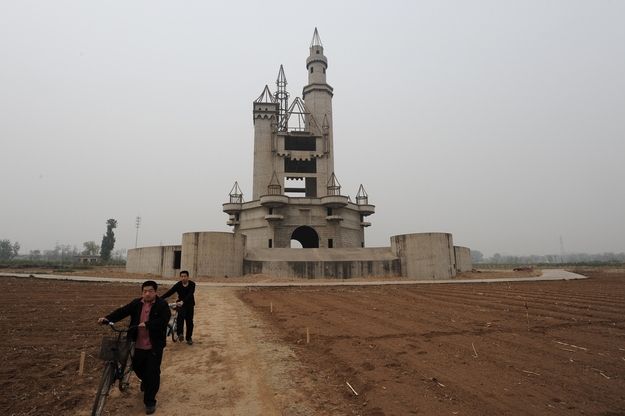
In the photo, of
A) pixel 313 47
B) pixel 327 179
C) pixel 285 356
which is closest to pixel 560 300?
pixel 285 356

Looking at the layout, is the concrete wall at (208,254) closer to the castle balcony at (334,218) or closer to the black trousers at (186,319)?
the castle balcony at (334,218)

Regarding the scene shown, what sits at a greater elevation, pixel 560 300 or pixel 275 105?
pixel 275 105

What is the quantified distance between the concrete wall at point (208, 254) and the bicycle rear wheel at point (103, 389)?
23.8 meters

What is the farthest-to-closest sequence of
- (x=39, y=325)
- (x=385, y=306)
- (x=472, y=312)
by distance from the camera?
(x=385, y=306) → (x=472, y=312) → (x=39, y=325)

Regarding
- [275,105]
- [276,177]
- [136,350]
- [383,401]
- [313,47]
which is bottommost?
[383,401]

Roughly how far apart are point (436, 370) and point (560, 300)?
1143cm

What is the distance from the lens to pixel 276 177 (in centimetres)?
4516

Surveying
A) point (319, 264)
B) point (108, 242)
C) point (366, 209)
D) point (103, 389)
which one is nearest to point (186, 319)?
point (103, 389)

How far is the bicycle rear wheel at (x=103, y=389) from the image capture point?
4.09m

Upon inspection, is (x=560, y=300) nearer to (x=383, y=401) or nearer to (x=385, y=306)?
(x=385, y=306)

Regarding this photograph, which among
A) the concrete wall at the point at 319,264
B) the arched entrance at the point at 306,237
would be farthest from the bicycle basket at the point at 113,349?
the arched entrance at the point at 306,237

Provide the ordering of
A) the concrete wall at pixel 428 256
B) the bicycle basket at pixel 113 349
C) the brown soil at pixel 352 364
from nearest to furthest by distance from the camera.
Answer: the bicycle basket at pixel 113 349, the brown soil at pixel 352 364, the concrete wall at pixel 428 256

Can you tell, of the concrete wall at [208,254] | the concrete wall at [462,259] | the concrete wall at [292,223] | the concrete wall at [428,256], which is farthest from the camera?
the concrete wall at [292,223]

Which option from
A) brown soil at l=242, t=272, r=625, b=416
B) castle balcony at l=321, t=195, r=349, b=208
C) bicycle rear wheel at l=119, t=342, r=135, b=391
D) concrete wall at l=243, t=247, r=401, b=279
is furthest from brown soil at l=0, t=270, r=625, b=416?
castle balcony at l=321, t=195, r=349, b=208
